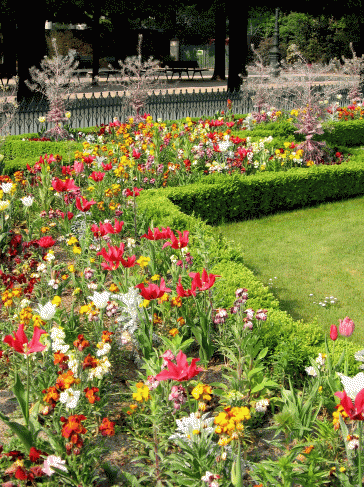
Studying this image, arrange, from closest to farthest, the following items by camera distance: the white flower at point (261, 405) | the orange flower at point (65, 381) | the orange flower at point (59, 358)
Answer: the orange flower at point (65, 381) < the orange flower at point (59, 358) < the white flower at point (261, 405)

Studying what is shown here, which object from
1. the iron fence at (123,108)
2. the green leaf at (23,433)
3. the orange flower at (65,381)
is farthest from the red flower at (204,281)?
the iron fence at (123,108)

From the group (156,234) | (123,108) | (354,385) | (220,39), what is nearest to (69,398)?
(354,385)

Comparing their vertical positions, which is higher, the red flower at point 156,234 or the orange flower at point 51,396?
the red flower at point 156,234

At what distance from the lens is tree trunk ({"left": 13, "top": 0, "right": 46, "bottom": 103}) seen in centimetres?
1506

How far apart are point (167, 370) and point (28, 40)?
14.4 meters

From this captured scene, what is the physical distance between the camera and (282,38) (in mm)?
50875

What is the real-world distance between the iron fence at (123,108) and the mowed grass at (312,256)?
489 centimetres

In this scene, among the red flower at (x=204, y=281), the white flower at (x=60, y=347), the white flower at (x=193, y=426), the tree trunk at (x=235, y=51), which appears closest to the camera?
the white flower at (x=193, y=426)

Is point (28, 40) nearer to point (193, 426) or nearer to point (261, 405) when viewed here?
point (261, 405)

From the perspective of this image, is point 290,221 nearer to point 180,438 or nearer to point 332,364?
point 332,364

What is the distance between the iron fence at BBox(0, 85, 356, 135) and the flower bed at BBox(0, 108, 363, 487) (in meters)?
8.02

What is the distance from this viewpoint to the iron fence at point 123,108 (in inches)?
536

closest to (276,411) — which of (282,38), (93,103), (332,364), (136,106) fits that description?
(332,364)

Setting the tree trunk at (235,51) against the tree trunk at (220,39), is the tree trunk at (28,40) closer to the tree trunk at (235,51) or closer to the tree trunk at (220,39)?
the tree trunk at (235,51)
